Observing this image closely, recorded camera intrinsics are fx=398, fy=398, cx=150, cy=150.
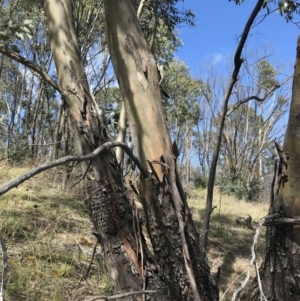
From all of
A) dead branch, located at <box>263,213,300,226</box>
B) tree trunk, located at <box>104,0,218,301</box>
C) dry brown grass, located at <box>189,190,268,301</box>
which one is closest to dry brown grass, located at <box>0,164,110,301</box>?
tree trunk, located at <box>104,0,218,301</box>

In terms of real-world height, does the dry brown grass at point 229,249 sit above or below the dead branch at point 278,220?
below

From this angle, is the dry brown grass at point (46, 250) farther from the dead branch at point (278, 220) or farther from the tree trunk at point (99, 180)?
the dead branch at point (278, 220)

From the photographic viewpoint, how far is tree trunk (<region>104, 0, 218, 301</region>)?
169 centimetres

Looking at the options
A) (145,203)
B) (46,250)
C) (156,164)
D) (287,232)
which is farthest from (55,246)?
(287,232)

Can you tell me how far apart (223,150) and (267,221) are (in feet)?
56.6

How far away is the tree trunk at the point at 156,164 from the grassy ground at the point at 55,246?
0.83 feet

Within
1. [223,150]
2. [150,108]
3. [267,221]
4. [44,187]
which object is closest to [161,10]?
[44,187]

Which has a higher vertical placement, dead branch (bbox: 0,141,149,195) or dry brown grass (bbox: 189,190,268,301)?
dead branch (bbox: 0,141,149,195)

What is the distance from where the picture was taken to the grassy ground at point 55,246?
101 inches

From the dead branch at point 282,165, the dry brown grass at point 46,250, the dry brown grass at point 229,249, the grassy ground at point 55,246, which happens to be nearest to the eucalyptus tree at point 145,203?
the grassy ground at point 55,246

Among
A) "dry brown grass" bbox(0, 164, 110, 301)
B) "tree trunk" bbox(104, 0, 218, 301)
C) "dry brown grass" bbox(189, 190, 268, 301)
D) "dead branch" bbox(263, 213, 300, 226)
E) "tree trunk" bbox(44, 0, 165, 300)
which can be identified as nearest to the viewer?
"dead branch" bbox(263, 213, 300, 226)

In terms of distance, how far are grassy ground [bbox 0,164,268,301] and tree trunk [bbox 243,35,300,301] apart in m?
0.34

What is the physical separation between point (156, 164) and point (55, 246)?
176 cm

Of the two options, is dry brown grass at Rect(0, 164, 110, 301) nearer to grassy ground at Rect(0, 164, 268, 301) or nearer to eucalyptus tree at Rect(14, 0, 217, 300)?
grassy ground at Rect(0, 164, 268, 301)
